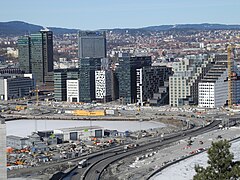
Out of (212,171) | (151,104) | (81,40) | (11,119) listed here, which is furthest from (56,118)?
→ (212,171)

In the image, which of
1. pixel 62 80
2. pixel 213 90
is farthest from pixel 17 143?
pixel 62 80

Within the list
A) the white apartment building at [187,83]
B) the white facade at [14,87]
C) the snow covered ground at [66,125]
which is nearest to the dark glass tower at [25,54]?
the white facade at [14,87]

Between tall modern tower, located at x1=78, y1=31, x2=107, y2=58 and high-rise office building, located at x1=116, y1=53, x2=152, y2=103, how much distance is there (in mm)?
9252

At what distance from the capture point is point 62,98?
35562mm

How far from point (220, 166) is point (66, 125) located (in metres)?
18.0

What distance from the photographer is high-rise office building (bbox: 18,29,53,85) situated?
1644 inches

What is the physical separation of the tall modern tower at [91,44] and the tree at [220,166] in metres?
33.7

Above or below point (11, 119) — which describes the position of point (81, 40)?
above

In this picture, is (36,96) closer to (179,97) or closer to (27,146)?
(179,97)

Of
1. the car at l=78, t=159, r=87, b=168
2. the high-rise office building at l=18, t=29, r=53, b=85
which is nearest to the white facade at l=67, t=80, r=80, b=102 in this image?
the high-rise office building at l=18, t=29, r=53, b=85

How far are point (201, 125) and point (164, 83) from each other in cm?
755

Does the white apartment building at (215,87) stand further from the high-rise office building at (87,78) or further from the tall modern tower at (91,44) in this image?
the tall modern tower at (91,44)

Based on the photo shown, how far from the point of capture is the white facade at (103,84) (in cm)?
3356

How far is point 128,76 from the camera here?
104 ft
